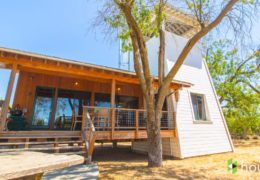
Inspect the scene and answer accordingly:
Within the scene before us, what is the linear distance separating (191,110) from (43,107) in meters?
7.42

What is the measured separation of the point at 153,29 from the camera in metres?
6.89

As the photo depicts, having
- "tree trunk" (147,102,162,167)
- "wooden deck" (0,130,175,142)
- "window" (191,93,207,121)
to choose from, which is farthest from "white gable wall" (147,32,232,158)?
"tree trunk" (147,102,162,167)

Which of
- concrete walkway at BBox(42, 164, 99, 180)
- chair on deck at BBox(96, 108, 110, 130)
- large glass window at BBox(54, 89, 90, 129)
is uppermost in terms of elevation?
large glass window at BBox(54, 89, 90, 129)

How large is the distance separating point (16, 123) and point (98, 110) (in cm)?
310

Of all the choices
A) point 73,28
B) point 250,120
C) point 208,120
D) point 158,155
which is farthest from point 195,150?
point 250,120

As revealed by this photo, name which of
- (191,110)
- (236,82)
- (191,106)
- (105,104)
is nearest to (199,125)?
(191,110)

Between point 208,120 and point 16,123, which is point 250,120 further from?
point 16,123

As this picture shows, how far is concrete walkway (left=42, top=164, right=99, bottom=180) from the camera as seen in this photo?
4.25 m

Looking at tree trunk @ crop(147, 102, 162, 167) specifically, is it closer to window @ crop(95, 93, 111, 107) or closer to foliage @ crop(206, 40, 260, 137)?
window @ crop(95, 93, 111, 107)

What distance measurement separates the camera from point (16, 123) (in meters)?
6.45

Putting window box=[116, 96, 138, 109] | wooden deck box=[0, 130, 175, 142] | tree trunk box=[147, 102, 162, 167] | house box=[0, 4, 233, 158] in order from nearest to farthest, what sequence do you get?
wooden deck box=[0, 130, 175, 142] → tree trunk box=[147, 102, 162, 167] → house box=[0, 4, 233, 158] → window box=[116, 96, 138, 109]

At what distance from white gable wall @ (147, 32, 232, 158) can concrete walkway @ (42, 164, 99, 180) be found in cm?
457

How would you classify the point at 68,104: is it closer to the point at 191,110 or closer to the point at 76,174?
the point at 76,174

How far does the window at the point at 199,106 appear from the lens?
378 inches
